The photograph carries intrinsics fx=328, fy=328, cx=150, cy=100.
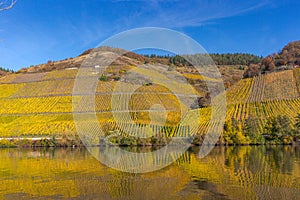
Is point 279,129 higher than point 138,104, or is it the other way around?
point 138,104

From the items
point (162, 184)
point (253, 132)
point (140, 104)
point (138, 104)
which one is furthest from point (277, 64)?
point (162, 184)

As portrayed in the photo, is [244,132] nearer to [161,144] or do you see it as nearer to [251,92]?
[161,144]

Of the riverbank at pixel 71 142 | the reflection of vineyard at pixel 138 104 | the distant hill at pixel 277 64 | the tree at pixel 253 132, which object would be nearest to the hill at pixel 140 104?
the reflection of vineyard at pixel 138 104

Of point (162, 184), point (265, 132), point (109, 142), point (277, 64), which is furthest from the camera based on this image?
point (277, 64)

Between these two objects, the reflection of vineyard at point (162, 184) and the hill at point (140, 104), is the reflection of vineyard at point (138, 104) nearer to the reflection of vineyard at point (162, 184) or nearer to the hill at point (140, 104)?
the hill at point (140, 104)

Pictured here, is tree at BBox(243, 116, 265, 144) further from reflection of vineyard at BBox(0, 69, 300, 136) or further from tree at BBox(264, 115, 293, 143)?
reflection of vineyard at BBox(0, 69, 300, 136)

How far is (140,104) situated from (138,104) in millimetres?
1117

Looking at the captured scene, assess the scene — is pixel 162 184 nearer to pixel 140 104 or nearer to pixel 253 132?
pixel 253 132

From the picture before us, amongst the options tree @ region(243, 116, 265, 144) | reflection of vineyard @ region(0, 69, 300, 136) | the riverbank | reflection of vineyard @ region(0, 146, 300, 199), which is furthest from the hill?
reflection of vineyard @ region(0, 146, 300, 199)

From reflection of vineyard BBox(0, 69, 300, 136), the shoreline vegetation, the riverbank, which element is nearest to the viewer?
the shoreline vegetation

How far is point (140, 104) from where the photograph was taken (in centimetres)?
6272

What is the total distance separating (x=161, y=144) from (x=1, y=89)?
5927cm

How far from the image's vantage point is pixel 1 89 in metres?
93.9

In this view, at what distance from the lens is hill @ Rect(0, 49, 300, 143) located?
58.0 m
